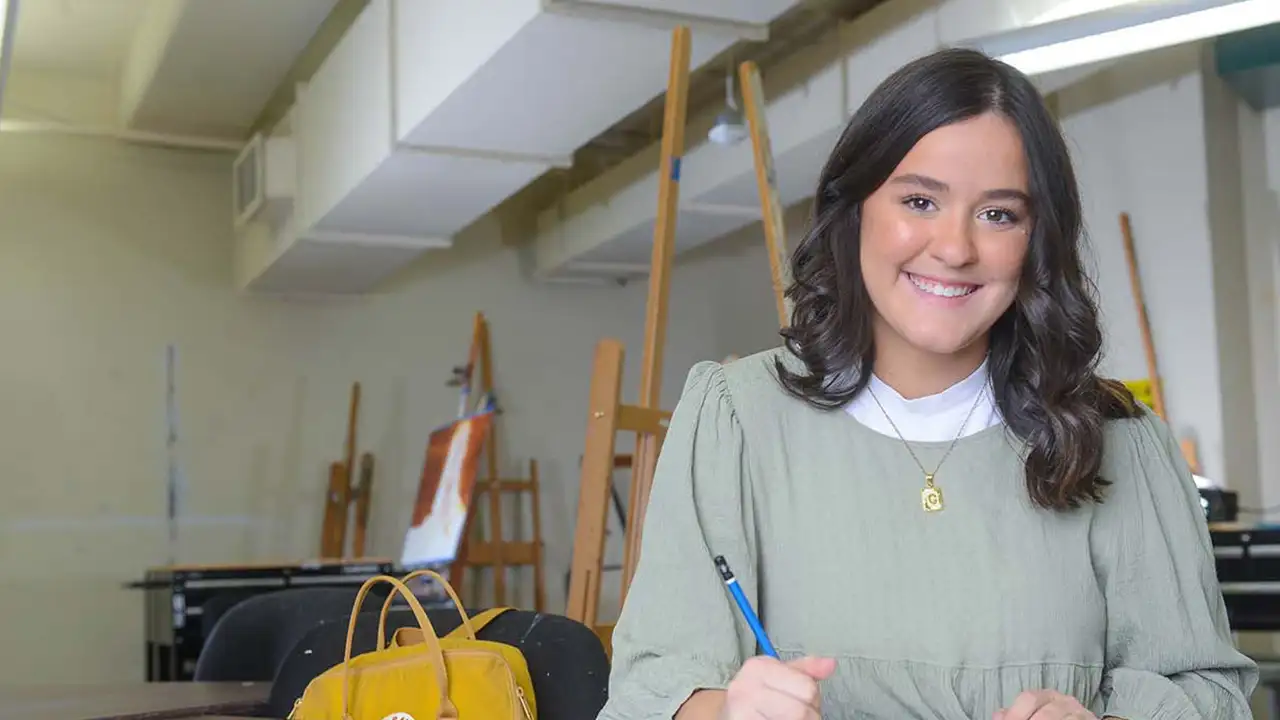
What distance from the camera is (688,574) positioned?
0.98 m

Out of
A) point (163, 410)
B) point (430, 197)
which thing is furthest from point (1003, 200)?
point (163, 410)

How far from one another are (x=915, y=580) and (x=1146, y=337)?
4.69 m

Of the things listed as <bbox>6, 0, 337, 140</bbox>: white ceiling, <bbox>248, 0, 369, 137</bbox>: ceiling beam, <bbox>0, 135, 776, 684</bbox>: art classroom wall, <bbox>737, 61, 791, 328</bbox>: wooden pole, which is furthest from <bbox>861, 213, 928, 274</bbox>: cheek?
<bbox>0, 135, 776, 684</bbox>: art classroom wall

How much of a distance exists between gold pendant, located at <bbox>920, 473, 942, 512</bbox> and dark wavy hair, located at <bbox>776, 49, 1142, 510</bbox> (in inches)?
2.7

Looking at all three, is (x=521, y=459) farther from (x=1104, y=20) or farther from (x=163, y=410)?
(x=1104, y=20)

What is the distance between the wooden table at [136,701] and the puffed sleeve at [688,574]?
1.36m

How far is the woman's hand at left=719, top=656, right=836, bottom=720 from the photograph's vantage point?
841 mm

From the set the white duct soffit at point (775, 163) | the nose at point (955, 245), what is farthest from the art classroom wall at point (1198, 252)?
the nose at point (955, 245)

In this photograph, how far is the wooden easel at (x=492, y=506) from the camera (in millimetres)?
7324

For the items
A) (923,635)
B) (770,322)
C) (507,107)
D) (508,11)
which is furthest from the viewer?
(770,322)

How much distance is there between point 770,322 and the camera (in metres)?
8.64

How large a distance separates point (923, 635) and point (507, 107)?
12.0 ft

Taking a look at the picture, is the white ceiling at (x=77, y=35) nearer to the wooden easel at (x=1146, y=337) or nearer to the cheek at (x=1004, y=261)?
the wooden easel at (x=1146, y=337)

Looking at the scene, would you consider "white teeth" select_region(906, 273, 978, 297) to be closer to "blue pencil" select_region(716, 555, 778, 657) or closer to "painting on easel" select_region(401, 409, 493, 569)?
"blue pencil" select_region(716, 555, 778, 657)
